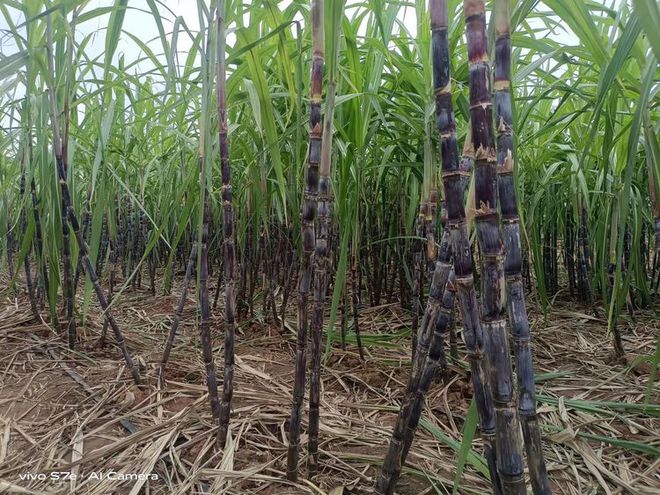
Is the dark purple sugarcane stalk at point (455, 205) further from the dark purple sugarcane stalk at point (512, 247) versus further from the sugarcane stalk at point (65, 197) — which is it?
the sugarcane stalk at point (65, 197)

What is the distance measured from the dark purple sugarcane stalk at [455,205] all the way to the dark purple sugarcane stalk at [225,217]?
35 centimetres

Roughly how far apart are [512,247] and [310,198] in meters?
0.26

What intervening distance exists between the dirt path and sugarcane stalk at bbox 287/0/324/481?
15 cm

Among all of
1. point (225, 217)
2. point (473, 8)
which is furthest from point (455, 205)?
point (225, 217)

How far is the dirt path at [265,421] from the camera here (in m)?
0.75

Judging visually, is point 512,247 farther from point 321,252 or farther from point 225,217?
point 225,217

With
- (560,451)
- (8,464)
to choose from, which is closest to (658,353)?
(560,451)

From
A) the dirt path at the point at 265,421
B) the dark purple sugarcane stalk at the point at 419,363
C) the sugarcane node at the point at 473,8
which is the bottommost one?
the dirt path at the point at 265,421

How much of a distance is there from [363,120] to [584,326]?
4.14 feet

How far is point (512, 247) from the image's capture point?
1.41 ft

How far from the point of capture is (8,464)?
0.81 metres

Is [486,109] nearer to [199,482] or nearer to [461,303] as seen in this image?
[461,303]

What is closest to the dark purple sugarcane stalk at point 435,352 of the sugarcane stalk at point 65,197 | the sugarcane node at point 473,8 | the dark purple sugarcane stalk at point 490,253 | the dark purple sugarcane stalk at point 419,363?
the dark purple sugarcane stalk at point 419,363

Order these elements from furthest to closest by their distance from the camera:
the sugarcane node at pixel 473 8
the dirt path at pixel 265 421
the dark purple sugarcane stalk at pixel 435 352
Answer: the dirt path at pixel 265 421
the dark purple sugarcane stalk at pixel 435 352
the sugarcane node at pixel 473 8
